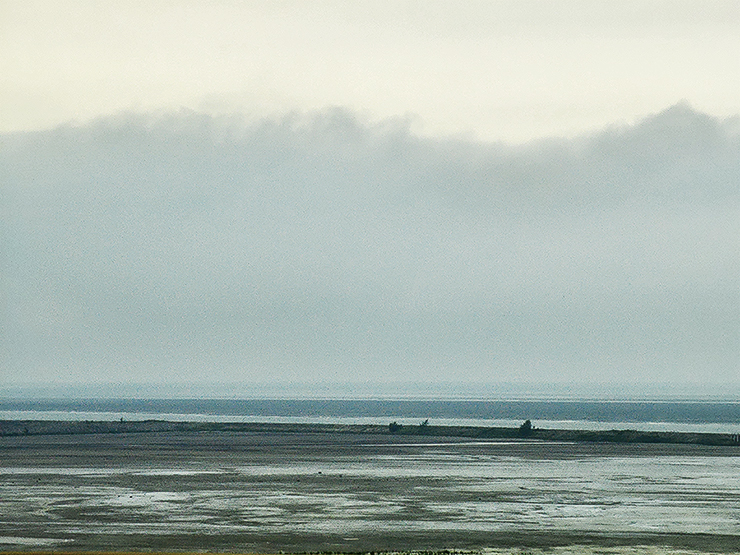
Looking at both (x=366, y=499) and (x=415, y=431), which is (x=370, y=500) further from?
(x=415, y=431)

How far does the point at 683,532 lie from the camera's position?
4588 centimetres

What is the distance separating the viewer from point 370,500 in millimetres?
56969

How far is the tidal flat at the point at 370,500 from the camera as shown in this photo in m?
43.5

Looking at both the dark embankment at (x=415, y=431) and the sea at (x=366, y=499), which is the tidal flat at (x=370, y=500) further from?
the dark embankment at (x=415, y=431)

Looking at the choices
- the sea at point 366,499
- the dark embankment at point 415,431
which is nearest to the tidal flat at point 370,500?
the sea at point 366,499

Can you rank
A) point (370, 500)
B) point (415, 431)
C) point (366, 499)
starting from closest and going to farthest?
point (370, 500)
point (366, 499)
point (415, 431)

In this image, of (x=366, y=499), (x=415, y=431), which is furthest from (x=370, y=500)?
(x=415, y=431)

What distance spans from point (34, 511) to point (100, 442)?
6186 centimetres

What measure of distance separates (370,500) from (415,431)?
7731 cm

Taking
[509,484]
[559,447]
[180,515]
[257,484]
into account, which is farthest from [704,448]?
[180,515]

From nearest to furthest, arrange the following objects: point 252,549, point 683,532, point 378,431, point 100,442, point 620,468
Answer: point 252,549
point 683,532
point 620,468
point 100,442
point 378,431

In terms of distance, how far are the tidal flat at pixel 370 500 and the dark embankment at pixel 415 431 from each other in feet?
46.9

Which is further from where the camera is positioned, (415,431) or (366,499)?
(415,431)

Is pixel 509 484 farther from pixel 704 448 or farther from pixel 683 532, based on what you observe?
pixel 704 448
